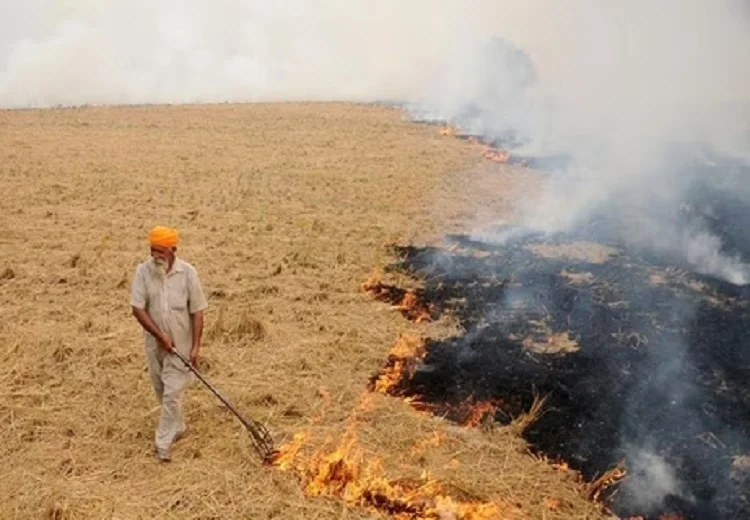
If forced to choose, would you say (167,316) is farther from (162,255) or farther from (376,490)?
(376,490)

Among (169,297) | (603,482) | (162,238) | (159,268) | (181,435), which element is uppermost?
(162,238)

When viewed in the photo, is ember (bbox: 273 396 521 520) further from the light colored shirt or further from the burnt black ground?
the light colored shirt

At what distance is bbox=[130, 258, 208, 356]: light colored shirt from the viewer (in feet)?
18.6

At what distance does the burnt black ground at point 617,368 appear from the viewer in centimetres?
593

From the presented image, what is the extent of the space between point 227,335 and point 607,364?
14.0 feet

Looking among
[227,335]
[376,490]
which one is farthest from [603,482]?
[227,335]

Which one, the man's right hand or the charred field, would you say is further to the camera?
the charred field

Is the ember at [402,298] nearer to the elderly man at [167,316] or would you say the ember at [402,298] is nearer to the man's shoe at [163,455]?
the elderly man at [167,316]

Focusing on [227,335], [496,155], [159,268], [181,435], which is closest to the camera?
[159,268]

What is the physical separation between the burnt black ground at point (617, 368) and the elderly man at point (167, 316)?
2344 millimetres

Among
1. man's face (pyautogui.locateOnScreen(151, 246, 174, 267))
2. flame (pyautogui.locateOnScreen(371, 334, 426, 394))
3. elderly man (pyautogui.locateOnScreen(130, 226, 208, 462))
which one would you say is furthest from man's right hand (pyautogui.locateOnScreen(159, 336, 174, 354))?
flame (pyautogui.locateOnScreen(371, 334, 426, 394))

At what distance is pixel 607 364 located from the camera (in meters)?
7.77

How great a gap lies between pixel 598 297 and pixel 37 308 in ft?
24.4

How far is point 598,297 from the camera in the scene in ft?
32.5
